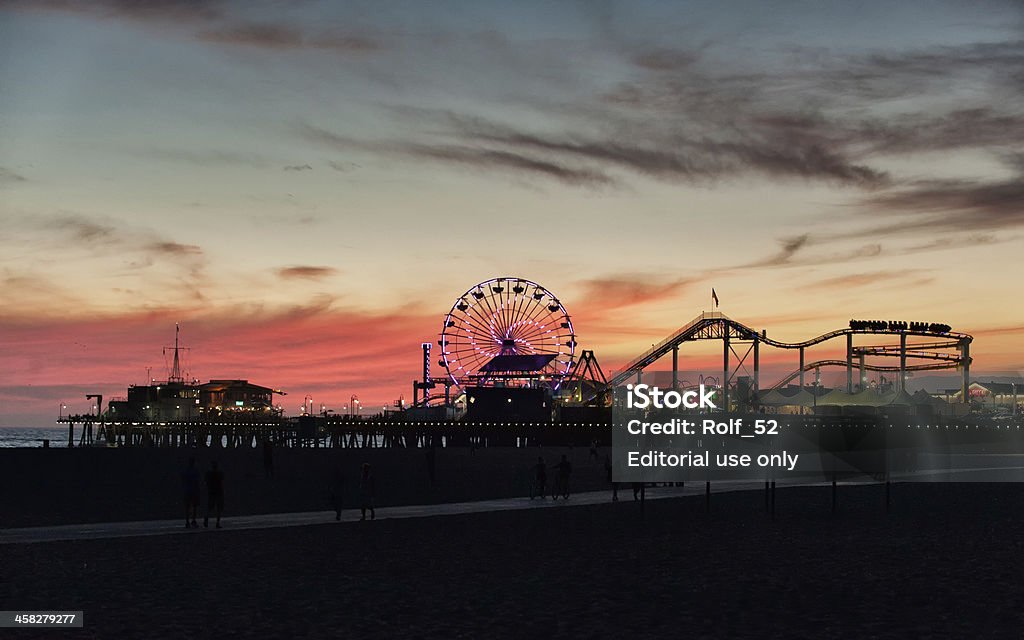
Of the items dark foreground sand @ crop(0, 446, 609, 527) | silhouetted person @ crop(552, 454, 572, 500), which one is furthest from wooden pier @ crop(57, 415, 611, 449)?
silhouetted person @ crop(552, 454, 572, 500)

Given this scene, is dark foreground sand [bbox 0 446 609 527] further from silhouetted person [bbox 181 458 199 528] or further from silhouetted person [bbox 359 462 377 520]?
silhouetted person [bbox 181 458 199 528]

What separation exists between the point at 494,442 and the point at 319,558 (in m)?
115

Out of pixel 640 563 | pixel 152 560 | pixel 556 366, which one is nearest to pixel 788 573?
pixel 640 563

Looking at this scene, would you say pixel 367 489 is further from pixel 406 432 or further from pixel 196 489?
pixel 406 432

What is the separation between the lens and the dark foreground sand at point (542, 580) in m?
15.5

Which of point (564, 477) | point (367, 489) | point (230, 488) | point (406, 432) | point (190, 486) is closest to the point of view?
point (190, 486)

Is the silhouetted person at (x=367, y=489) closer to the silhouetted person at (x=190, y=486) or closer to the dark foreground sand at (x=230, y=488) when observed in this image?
the dark foreground sand at (x=230, y=488)

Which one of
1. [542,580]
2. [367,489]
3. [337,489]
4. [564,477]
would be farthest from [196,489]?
[564,477]

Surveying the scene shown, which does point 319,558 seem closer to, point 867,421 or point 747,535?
point 747,535

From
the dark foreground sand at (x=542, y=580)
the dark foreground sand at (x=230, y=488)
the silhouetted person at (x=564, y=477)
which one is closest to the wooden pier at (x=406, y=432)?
the dark foreground sand at (x=230, y=488)

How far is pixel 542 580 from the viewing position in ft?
65.7

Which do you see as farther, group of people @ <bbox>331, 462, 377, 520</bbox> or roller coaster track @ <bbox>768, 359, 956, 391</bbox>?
roller coaster track @ <bbox>768, 359, 956, 391</bbox>

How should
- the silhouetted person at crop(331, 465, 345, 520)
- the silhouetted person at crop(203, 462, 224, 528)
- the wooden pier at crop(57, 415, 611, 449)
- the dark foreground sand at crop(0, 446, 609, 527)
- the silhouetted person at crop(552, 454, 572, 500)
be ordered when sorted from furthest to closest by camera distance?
1. the wooden pier at crop(57, 415, 611, 449)
2. the silhouetted person at crop(552, 454, 572, 500)
3. the dark foreground sand at crop(0, 446, 609, 527)
4. the silhouetted person at crop(331, 465, 345, 520)
5. the silhouetted person at crop(203, 462, 224, 528)

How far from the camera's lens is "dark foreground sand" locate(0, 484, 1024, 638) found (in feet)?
50.8
